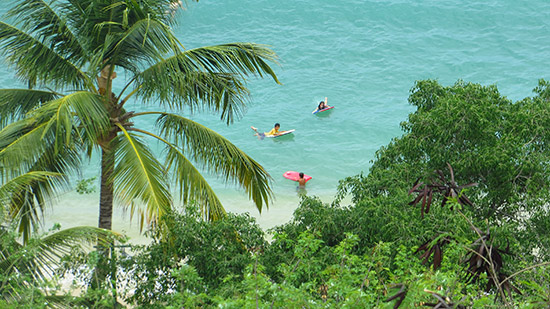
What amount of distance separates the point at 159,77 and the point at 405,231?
384cm

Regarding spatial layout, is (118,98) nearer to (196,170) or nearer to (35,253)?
(196,170)

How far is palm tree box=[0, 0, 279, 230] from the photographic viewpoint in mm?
8445

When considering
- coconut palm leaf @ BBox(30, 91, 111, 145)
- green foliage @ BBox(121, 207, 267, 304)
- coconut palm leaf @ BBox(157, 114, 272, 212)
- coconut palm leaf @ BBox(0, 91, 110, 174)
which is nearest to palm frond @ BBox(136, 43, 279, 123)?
coconut palm leaf @ BBox(157, 114, 272, 212)

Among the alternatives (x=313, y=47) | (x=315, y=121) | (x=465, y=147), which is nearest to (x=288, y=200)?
(x=315, y=121)

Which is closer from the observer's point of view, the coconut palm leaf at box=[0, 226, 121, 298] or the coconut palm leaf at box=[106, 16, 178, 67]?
the coconut palm leaf at box=[0, 226, 121, 298]

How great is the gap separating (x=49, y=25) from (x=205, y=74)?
2.36 meters

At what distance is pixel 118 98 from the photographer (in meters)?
9.30

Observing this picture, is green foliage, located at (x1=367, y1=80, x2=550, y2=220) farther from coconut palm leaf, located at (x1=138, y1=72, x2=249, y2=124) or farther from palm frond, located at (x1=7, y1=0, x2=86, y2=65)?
palm frond, located at (x1=7, y1=0, x2=86, y2=65)

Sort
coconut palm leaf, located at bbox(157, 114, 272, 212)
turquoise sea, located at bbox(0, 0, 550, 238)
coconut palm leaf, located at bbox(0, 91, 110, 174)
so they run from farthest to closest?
turquoise sea, located at bbox(0, 0, 550, 238), coconut palm leaf, located at bbox(157, 114, 272, 212), coconut palm leaf, located at bbox(0, 91, 110, 174)

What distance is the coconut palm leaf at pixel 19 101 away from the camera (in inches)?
363

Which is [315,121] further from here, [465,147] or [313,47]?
[465,147]

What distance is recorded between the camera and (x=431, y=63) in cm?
2911

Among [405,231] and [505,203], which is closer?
[405,231]

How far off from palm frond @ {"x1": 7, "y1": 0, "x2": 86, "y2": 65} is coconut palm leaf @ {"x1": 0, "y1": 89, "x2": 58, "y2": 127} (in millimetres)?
700
